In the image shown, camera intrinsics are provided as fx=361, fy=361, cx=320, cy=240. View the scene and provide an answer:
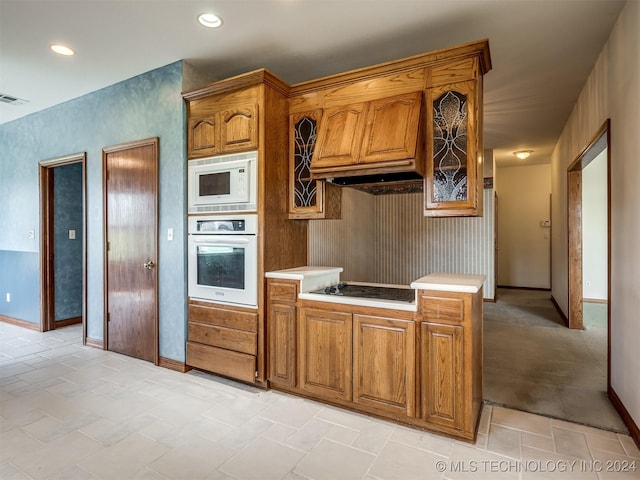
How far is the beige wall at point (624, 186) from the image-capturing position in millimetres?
2256

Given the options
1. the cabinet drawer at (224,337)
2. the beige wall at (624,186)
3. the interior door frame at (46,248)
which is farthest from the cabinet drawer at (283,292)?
the interior door frame at (46,248)

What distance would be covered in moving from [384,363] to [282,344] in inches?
33.3

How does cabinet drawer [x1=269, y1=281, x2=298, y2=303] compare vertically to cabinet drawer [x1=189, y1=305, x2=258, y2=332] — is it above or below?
above

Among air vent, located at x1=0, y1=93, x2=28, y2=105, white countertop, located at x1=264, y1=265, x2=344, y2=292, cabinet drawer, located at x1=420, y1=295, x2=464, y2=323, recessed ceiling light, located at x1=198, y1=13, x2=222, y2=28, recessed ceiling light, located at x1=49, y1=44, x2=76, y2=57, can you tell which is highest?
air vent, located at x1=0, y1=93, x2=28, y2=105

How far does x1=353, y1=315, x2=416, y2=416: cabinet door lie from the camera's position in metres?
2.34

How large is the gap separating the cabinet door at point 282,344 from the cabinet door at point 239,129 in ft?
4.46

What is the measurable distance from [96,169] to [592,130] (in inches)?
201

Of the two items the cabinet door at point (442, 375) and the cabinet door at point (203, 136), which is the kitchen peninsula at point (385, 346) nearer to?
the cabinet door at point (442, 375)

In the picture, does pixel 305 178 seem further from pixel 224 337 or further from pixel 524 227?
pixel 524 227

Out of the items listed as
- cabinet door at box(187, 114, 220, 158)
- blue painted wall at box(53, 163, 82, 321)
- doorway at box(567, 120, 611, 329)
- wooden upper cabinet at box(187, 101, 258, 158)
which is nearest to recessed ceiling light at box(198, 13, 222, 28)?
wooden upper cabinet at box(187, 101, 258, 158)

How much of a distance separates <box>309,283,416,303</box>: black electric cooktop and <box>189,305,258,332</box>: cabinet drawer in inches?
23.3

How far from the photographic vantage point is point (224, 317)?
3098 millimetres

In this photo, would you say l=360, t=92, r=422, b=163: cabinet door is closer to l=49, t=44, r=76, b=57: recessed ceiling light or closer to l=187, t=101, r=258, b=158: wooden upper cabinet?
l=187, t=101, r=258, b=158: wooden upper cabinet

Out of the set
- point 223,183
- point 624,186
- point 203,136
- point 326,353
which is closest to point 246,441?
point 326,353
